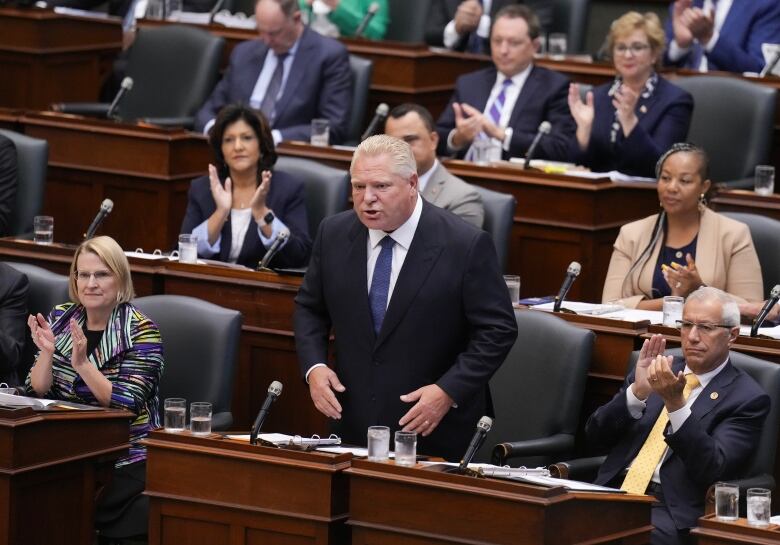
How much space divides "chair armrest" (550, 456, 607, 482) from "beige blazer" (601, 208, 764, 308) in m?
0.82

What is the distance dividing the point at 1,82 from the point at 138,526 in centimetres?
352

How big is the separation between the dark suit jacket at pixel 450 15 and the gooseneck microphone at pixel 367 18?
0.24 metres

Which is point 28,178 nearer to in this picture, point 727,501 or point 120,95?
point 120,95

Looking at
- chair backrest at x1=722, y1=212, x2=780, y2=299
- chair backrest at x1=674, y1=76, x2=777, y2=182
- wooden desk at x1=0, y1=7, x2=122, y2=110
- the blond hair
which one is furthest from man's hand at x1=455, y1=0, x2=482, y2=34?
the blond hair

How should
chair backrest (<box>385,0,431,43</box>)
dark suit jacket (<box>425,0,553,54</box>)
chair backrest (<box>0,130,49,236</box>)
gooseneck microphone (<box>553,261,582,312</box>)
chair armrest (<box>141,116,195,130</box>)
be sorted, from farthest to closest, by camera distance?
1. chair backrest (<box>385,0,431,43</box>)
2. dark suit jacket (<box>425,0,553,54</box>)
3. chair armrest (<box>141,116,195,130</box>)
4. chair backrest (<box>0,130,49,236</box>)
5. gooseneck microphone (<box>553,261,582,312</box>)

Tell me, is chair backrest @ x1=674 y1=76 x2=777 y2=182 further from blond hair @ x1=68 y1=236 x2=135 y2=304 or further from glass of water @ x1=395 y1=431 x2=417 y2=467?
glass of water @ x1=395 y1=431 x2=417 y2=467

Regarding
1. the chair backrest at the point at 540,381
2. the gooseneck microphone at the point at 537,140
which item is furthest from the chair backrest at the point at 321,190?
the chair backrest at the point at 540,381

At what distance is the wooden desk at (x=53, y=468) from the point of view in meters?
3.64

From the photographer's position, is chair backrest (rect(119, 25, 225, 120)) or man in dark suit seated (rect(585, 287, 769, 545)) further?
chair backrest (rect(119, 25, 225, 120))

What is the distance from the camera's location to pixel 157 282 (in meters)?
4.85

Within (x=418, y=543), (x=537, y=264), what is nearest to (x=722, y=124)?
(x=537, y=264)

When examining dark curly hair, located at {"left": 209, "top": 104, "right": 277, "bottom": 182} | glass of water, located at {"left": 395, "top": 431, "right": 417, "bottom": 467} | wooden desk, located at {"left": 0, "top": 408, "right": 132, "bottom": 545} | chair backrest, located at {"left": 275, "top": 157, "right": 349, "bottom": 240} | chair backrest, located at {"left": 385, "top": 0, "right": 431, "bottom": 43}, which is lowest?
wooden desk, located at {"left": 0, "top": 408, "right": 132, "bottom": 545}

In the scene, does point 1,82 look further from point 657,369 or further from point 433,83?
point 657,369

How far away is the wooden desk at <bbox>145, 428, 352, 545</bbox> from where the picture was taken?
3326 mm
